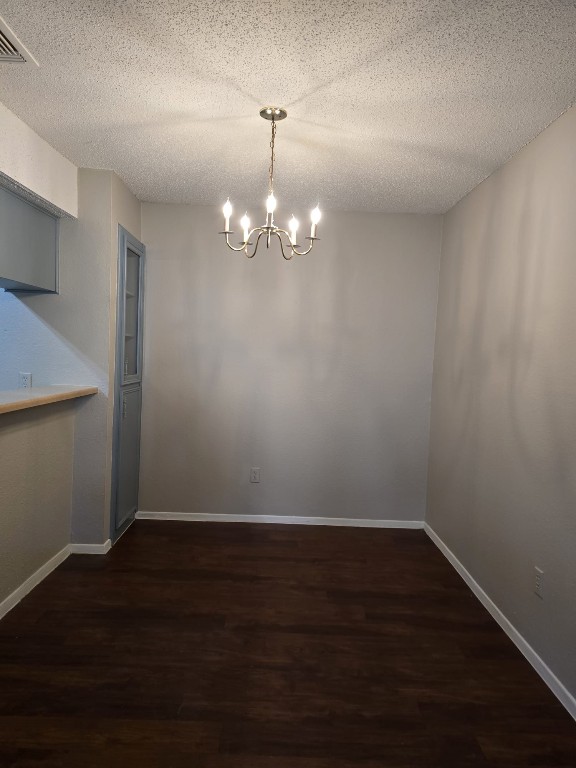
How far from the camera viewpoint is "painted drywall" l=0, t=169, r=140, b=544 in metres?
3.16

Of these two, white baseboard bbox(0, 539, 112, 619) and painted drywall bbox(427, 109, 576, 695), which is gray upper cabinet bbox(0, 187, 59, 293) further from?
painted drywall bbox(427, 109, 576, 695)

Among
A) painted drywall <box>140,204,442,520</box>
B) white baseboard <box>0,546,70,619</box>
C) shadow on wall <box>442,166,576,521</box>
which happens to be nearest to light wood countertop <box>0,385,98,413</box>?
painted drywall <box>140,204,442,520</box>

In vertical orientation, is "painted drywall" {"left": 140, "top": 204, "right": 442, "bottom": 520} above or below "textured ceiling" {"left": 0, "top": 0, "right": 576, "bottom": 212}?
below

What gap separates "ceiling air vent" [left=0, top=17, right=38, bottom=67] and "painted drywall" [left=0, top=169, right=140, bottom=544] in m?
1.25

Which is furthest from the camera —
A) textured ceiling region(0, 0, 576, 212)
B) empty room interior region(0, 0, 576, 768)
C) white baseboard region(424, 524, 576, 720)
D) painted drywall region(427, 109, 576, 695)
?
painted drywall region(427, 109, 576, 695)

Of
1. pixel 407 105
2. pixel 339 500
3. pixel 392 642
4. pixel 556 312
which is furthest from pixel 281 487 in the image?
pixel 407 105

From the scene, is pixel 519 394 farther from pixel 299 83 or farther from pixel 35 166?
pixel 35 166

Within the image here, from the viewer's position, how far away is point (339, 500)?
12.9 ft

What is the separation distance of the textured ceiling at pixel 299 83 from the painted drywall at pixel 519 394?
0.31m

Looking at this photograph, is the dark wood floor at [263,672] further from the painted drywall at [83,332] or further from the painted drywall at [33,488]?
the painted drywall at [83,332]

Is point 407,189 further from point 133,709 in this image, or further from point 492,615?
point 133,709

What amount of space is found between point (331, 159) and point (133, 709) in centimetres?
281

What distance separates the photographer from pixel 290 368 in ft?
12.7

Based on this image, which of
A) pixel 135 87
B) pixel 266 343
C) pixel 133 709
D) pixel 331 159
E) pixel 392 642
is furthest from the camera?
pixel 266 343
